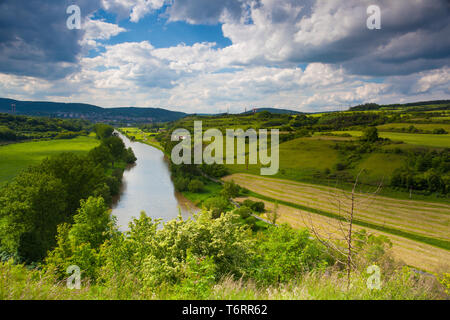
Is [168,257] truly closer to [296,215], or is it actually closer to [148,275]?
[148,275]

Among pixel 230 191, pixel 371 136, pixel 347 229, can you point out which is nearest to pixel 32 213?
pixel 347 229

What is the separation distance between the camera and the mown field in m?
28.0

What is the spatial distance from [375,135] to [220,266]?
247ft

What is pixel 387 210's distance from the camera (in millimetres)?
41312

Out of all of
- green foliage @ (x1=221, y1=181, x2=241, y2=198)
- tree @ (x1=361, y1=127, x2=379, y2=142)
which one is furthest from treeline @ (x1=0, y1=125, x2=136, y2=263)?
tree @ (x1=361, y1=127, x2=379, y2=142)

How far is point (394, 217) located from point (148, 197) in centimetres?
4218

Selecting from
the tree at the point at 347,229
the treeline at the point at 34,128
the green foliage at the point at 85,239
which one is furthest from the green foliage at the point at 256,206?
the treeline at the point at 34,128

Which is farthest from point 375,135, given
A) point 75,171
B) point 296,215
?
point 75,171

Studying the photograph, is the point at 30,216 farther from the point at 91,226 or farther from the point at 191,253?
the point at 191,253

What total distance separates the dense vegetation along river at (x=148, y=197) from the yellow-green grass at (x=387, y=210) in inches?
708

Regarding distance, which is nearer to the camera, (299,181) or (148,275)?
(148,275)

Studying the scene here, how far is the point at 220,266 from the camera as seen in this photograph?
26.5 feet

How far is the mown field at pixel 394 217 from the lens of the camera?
91.9 ft

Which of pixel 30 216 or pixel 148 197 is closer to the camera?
pixel 30 216
